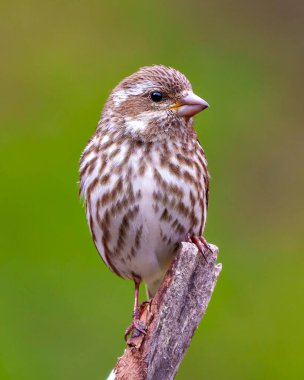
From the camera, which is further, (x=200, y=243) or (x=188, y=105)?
(x=188, y=105)

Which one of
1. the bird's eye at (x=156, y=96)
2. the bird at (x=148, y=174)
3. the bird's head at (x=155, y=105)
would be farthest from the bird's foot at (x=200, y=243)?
the bird's eye at (x=156, y=96)

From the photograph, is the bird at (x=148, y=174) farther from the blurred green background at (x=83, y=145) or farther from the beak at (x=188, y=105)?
the blurred green background at (x=83, y=145)

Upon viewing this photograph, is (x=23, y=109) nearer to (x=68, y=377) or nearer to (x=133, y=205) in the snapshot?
(x=68, y=377)

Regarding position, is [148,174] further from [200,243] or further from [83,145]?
[83,145]

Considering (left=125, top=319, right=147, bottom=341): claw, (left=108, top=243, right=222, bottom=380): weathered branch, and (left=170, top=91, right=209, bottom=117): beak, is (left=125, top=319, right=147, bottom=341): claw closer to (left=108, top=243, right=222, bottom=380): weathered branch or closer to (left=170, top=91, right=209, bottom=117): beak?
(left=108, top=243, right=222, bottom=380): weathered branch

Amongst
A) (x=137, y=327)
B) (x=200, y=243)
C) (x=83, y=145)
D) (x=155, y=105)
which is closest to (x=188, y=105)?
(x=155, y=105)

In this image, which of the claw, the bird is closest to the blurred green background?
the bird

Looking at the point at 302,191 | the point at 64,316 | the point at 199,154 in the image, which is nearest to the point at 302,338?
the point at 64,316
